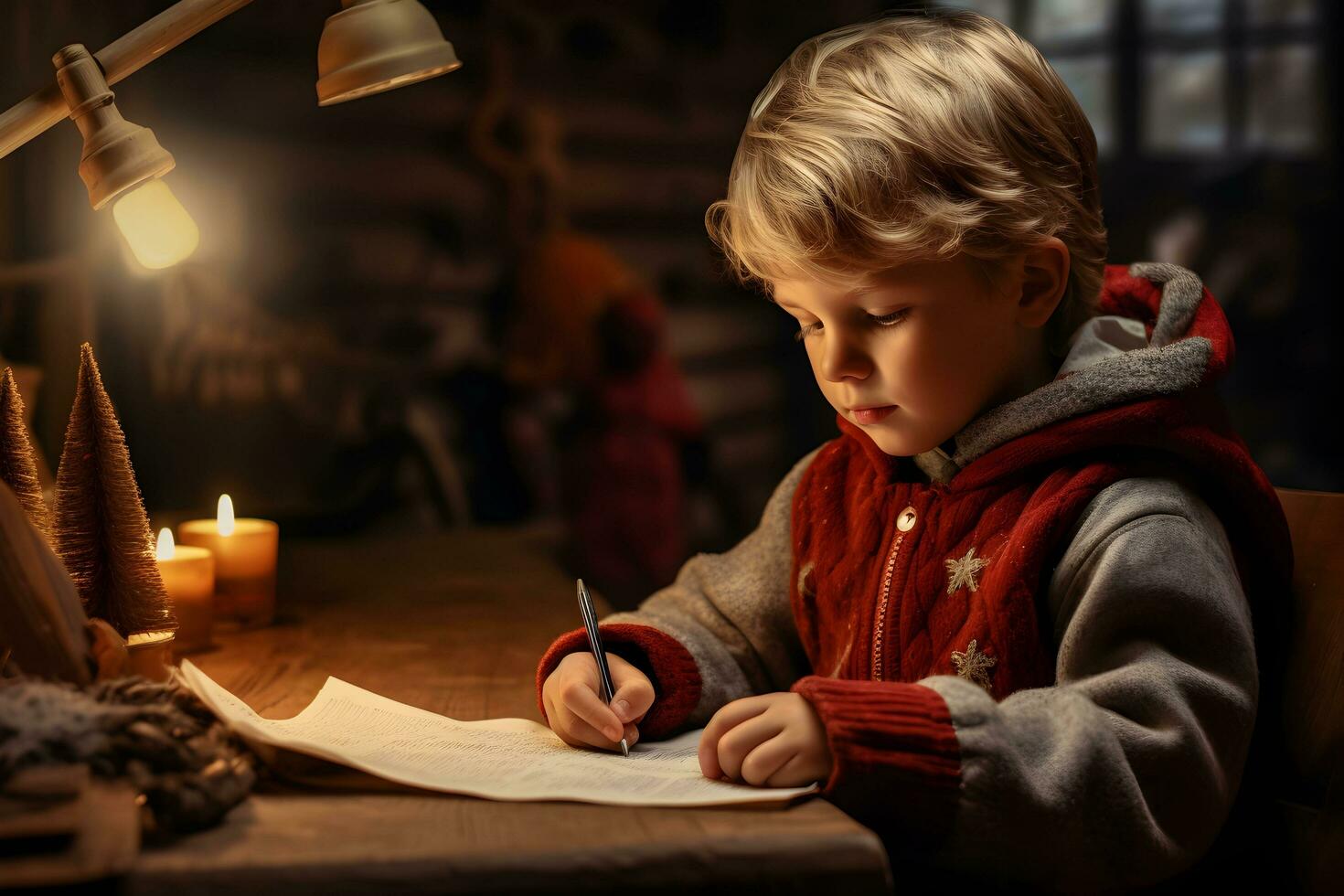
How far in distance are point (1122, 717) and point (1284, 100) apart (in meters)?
2.03

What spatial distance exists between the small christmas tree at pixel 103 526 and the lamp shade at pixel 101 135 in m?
0.14

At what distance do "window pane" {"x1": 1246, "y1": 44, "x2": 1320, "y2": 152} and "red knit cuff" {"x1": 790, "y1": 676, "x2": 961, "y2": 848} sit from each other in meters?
2.09

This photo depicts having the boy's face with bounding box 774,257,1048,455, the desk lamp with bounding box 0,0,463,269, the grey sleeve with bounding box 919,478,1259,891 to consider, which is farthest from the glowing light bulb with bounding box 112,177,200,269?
the grey sleeve with bounding box 919,478,1259,891

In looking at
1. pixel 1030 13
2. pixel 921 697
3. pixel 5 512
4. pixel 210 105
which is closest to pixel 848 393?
pixel 921 697

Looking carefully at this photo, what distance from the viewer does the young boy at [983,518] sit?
71cm

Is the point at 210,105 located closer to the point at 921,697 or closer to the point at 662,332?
the point at 662,332

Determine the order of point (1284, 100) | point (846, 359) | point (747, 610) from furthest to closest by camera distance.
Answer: point (1284, 100)
point (747, 610)
point (846, 359)

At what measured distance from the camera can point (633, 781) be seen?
0.76 metres

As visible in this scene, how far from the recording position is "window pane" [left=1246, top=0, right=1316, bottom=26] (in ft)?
7.77

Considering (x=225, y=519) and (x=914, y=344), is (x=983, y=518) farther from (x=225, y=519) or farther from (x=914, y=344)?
(x=225, y=519)

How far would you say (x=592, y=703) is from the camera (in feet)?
2.89

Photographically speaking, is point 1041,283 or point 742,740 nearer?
point 742,740

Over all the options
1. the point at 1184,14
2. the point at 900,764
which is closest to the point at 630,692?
the point at 900,764

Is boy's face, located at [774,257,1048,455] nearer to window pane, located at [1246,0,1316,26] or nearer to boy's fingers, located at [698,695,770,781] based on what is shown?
boy's fingers, located at [698,695,770,781]
